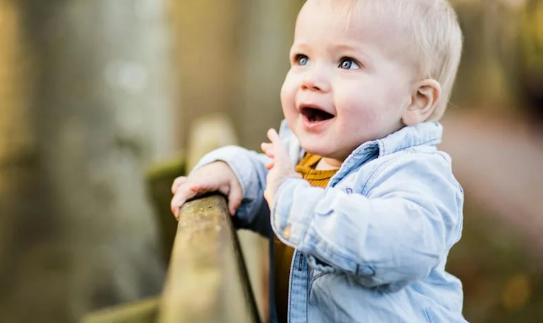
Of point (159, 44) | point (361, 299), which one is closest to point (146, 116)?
point (159, 44)

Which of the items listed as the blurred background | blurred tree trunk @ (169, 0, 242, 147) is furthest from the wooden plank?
blurred tree trunk @ (169, 0, 242, 147)

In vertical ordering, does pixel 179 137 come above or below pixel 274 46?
below

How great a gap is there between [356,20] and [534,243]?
4.99 m

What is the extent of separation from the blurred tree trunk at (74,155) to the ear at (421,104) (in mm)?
3304

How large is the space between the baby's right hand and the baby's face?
25 cm

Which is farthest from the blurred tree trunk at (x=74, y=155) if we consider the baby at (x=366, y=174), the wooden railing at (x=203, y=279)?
the wooden railing at (x=203, y=279)

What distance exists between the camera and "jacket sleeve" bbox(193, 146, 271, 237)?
1.70m

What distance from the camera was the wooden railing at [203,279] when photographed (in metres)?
0.80

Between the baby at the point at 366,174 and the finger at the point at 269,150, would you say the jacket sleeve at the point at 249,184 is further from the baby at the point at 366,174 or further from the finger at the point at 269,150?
the finger at the point at 269,150

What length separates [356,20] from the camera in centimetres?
140

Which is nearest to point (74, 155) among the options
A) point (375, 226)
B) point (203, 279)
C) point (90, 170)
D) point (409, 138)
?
point (90, 170)

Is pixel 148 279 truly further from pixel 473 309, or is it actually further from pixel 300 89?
pixel 300 89

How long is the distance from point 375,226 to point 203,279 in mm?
389

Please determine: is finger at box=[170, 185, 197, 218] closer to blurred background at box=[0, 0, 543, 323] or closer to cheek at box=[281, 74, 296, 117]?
cheek at box=[281, 74, 296, 117]
